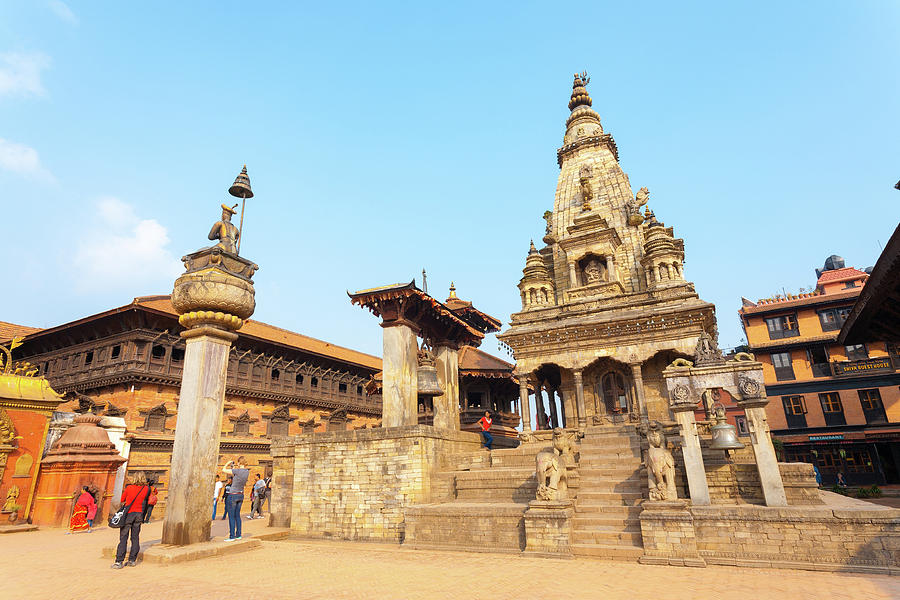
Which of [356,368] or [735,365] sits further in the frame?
[356,368]

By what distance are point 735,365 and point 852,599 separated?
494 cm

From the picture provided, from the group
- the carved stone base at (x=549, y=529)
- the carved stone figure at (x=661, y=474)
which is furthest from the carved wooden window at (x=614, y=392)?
the carved stone base at (x=549, y=529)

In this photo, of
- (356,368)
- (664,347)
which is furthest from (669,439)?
(356,368)

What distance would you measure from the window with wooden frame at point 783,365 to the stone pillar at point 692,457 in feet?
92.0

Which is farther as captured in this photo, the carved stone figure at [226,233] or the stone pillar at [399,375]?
the stone pillar at [399,375]

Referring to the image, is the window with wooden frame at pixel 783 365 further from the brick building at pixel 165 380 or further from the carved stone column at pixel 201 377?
the carved stone column at pixel 201 377

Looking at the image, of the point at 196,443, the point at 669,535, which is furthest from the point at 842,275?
the point at 196,443

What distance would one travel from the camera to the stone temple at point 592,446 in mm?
8445

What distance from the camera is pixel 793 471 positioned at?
954 cm

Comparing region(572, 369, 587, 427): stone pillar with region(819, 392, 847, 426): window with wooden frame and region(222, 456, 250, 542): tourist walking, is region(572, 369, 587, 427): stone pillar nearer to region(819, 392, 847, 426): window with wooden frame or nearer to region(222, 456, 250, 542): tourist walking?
region(222, 456, 250, 542): tourist walking

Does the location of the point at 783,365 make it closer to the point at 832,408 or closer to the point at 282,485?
the point at 832,408

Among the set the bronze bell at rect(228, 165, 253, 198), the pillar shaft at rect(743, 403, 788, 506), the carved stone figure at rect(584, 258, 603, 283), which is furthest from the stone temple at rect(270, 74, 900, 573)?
the bronze bell at rect(228, 165, 253, 198)

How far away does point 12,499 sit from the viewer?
561 inches

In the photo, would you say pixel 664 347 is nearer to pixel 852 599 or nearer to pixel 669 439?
pixel 669 439
